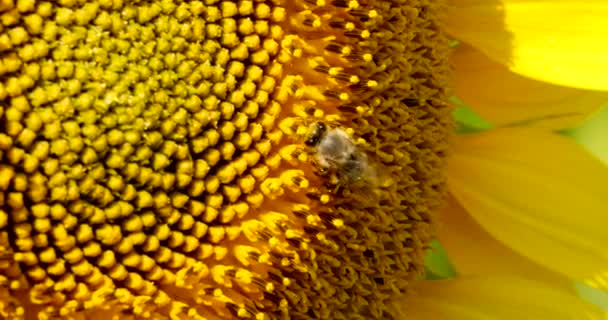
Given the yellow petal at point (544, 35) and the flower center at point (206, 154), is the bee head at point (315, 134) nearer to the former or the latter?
the flower center at point (206, 154)

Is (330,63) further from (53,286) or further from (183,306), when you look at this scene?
(53,286)

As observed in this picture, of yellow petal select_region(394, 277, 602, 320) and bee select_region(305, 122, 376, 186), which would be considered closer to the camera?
bee select_region(305, 122, 376, 186)

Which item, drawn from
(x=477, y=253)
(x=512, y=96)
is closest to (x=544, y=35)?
(x=512, y=96)

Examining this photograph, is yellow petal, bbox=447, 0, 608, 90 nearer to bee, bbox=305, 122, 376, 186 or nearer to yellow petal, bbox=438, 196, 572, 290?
yellow petal, bbox=438, 196, 572, 290

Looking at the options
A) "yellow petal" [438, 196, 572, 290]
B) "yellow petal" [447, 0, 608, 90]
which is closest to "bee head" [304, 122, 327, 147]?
"yellow petal" [447, 0, 608, 90]

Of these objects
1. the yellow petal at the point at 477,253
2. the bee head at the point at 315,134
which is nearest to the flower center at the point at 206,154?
the bee head at the point at 315,134
